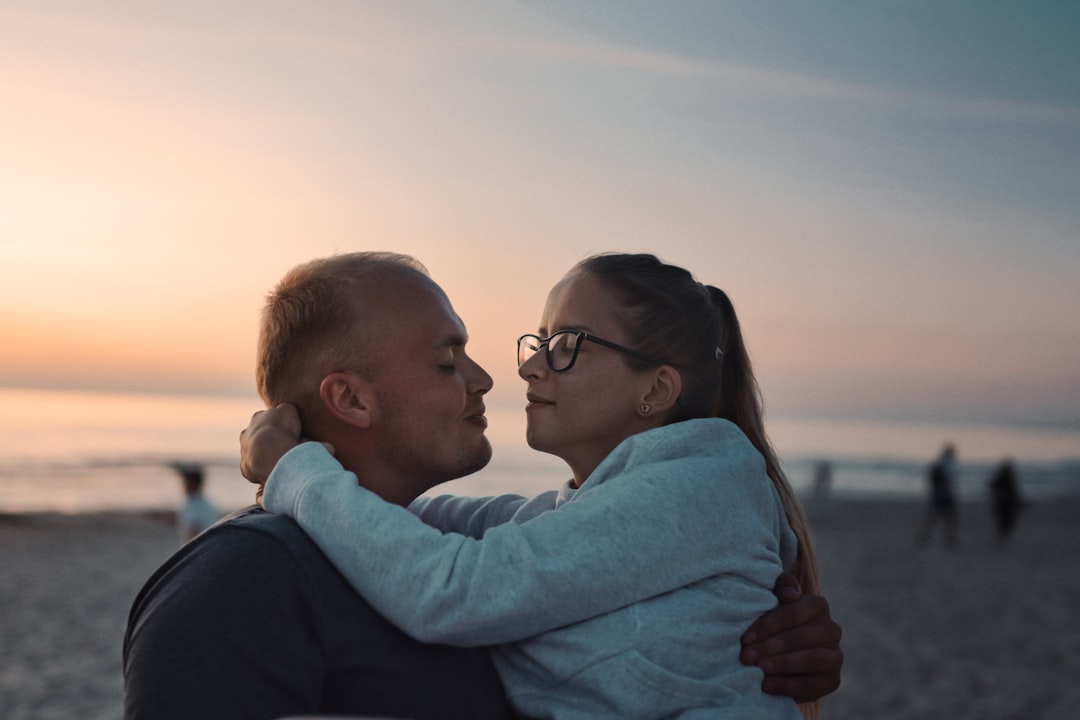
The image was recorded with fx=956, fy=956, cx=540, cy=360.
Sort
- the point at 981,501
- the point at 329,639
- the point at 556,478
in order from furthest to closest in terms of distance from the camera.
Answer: the point at 556,478 < the point at 981,501 < the point at 329,639

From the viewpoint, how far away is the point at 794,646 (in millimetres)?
2449

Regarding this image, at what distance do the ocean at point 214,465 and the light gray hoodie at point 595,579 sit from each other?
7824 millimetres

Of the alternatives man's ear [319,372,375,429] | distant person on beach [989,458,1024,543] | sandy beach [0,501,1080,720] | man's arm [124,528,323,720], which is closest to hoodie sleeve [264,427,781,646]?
man's arm [124,528,323,720]

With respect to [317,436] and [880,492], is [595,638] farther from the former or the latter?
[880,492]

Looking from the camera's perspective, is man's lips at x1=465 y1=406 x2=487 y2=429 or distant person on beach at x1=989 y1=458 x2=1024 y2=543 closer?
man's lips at x1=465 y1=406 x2=487 y2=429

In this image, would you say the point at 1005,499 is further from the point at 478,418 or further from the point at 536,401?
the point at 478,418

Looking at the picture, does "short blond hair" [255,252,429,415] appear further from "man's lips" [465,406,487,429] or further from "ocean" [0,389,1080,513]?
"ocean" [0,389,1080,513]

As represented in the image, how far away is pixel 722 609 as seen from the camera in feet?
Answer: 7.63

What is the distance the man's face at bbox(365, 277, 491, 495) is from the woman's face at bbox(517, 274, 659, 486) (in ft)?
0.74

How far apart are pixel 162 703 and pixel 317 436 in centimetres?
94

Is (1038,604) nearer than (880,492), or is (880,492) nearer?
(1038,604)

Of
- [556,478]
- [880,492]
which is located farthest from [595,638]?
[880,492]

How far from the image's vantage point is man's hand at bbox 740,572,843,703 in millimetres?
2398

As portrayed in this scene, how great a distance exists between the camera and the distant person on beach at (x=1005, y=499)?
70.0 feet
